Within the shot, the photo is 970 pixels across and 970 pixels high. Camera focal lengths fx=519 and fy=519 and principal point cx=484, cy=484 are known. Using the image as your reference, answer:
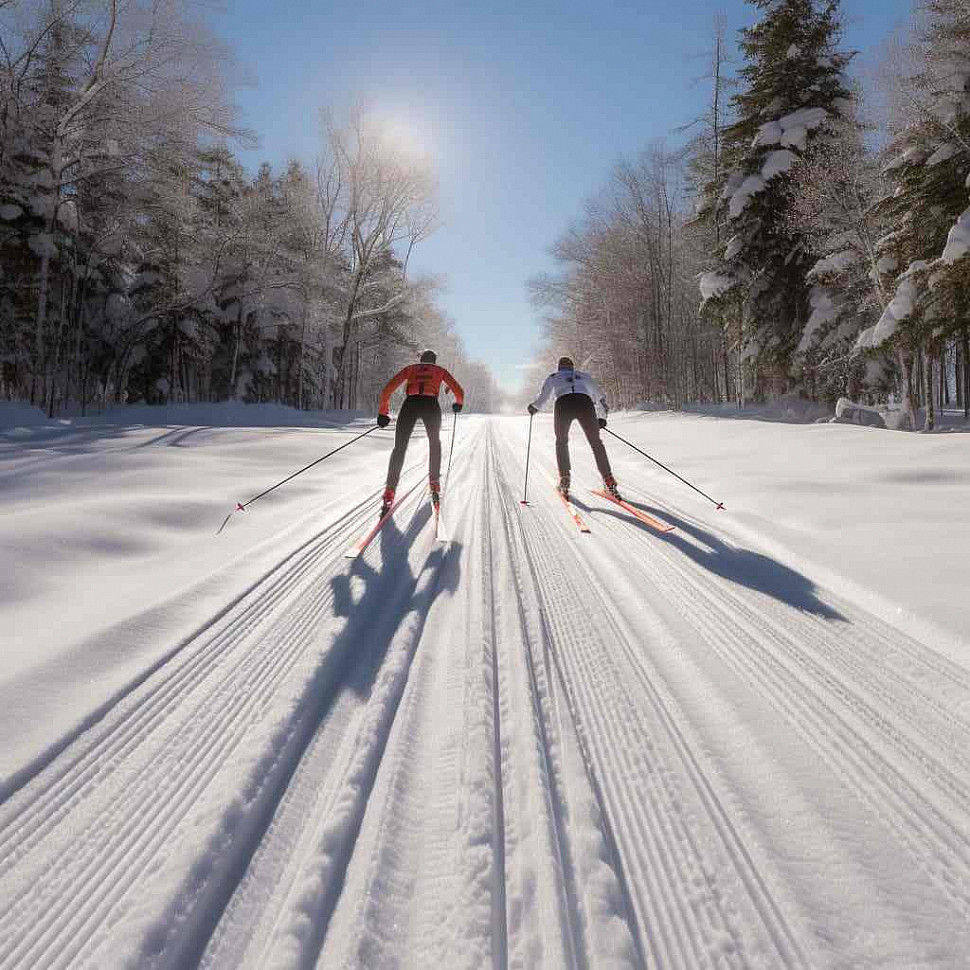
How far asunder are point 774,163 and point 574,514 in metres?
14.0

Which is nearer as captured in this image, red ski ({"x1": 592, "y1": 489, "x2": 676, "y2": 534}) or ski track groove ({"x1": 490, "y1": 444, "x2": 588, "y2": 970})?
ski track groove ({"x1": 490, "y1": 444, "x2": 588, "y2": 970})

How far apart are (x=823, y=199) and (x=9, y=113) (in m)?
18.9

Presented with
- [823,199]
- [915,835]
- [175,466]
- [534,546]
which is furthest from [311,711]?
[823,199]

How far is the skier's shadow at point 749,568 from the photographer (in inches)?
117

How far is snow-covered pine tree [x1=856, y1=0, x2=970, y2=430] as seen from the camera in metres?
9.16

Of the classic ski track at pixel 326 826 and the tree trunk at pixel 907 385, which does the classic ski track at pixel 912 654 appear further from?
the tree trunk at pixel 907 385

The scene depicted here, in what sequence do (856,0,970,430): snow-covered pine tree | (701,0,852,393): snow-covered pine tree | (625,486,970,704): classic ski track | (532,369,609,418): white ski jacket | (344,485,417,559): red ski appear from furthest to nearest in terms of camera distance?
(701,0,852,393): snow-covered pine tree < (856,0,970,430): snow-covered pine tree < (532,369,609,418): white ski jacket < (344,485,417,559): red ski < (625,486,970,704): classic ski track

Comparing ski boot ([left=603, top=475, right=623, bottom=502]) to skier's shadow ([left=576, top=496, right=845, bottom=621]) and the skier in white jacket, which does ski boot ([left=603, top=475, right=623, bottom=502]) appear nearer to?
the skier in white jacket

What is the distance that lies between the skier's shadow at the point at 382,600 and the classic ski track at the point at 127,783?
0.83 ft

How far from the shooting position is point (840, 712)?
1931 mm

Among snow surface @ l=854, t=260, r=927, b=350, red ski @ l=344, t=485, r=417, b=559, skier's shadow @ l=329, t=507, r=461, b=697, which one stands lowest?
skier's shadow @ l=329, t=507, r=461, b=697

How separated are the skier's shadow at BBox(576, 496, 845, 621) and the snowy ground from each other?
0.03 metres

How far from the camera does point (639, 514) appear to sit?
17.0 ft

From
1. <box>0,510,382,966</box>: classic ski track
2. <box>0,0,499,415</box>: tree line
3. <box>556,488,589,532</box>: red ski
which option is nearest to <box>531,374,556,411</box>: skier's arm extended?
<box>556,488,589,532</box>: red ski
